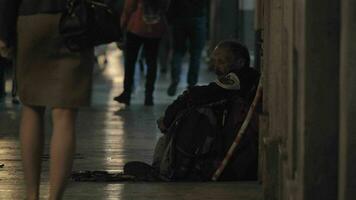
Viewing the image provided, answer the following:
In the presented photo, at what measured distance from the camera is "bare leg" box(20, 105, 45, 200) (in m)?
5.73

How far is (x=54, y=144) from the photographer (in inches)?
221

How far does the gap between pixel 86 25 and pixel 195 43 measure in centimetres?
850

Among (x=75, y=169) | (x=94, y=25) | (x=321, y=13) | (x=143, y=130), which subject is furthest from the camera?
(x=143, y=130)

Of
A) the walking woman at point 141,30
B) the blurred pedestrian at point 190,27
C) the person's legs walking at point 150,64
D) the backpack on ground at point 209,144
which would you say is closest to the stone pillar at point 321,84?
the backpack on ground at point 209,144

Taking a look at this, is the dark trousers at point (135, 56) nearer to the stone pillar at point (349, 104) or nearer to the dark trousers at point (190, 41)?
the dark trousers at point (190, 41)

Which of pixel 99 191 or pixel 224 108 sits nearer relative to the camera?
pixel 99 191

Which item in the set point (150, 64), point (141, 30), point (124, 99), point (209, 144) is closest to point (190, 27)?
point (150, 64)

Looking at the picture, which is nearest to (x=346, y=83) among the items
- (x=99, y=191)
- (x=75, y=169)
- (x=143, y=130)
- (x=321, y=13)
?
(x=321, y=13)

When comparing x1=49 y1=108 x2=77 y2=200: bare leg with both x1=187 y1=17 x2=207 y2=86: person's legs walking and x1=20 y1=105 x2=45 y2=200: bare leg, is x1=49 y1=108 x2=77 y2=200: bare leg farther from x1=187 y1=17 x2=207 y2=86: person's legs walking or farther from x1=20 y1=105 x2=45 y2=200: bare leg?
x1=187 y1=17 x2=207 y2=86: person's legs walking

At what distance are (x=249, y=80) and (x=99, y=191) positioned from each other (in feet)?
4.43

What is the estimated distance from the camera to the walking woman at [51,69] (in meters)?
5.57

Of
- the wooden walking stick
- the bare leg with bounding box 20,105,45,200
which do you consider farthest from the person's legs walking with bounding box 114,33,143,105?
the bare leg with bounding box 20,105,45,200

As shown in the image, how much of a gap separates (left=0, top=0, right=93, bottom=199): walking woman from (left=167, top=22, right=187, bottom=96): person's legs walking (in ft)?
27.0

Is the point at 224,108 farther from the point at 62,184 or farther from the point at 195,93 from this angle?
the point at 62,184
